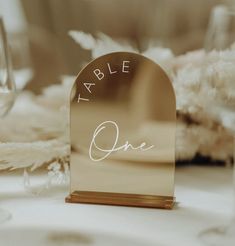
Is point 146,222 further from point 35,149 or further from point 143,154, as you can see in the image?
point 35,149

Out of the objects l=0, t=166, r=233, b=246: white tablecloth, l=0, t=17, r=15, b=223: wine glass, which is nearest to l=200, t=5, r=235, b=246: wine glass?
l=0, t=166, r=233, b=246: white tablecloth

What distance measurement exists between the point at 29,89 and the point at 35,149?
0.46m

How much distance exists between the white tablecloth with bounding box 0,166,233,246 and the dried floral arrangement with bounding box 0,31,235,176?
0.05 m

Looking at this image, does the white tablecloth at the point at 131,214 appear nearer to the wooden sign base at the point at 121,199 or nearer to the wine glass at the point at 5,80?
the wooden sign base at the point at 121,199

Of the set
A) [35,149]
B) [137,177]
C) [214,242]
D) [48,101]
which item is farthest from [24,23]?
[214,242]

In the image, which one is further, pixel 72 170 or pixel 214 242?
pixel 72 170

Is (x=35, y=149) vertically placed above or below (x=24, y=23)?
below

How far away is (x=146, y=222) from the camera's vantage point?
59cm

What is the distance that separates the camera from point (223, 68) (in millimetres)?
563

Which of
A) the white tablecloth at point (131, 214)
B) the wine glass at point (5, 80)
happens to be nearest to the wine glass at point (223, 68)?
the white tablecloth at point (131, 214)

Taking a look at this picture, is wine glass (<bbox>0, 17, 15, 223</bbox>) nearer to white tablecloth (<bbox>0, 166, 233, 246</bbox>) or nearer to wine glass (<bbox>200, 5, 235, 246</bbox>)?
white tablecloth (<bbox>0, 166, 233, 246</bbox>)

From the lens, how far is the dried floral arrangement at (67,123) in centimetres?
71

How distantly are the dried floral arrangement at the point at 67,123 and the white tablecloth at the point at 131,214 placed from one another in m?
0.05

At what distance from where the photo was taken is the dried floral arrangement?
0.71m
